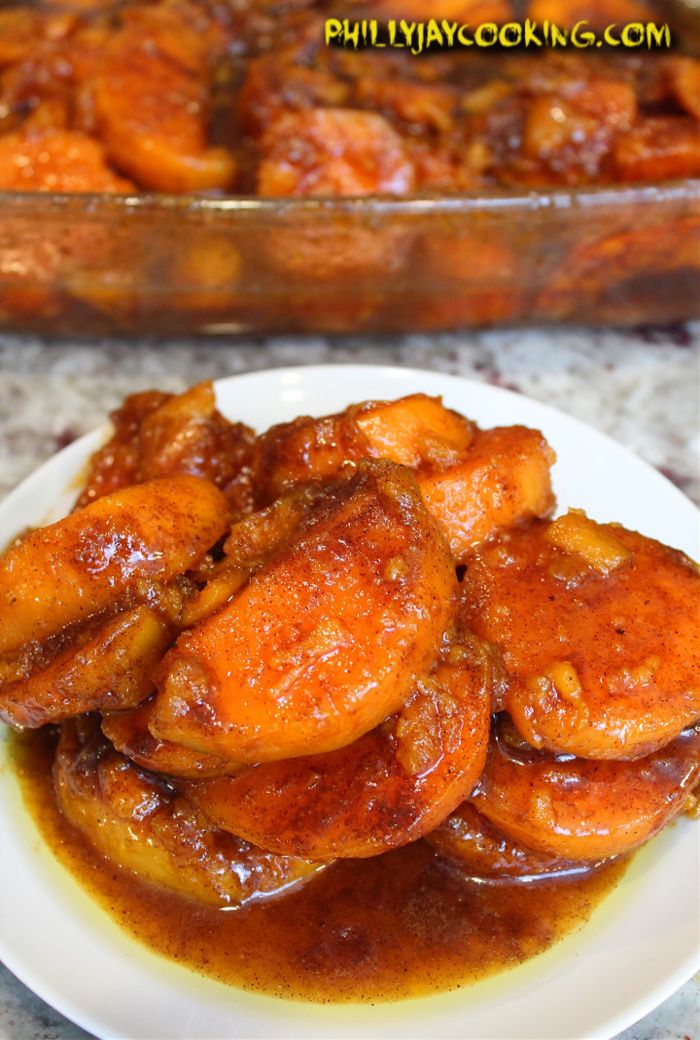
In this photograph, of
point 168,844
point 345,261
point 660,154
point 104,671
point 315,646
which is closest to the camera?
point 315,646

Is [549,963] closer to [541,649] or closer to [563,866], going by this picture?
[563,866]

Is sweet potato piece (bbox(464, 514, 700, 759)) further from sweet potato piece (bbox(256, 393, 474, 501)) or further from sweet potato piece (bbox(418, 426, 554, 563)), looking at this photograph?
sweet potato piece (bbox(256, 393, 474, 501))

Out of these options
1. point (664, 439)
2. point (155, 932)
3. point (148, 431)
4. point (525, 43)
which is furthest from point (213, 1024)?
point (525, 43)

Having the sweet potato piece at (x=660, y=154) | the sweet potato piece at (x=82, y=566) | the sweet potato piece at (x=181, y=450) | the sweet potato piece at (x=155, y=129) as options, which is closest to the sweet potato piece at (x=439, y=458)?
the sweet potato piece at (x=181, y=450)

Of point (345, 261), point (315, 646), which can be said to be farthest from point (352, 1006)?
point (345, 261)

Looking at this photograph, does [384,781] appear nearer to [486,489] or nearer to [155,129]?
[486,489]

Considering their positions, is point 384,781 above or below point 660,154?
below

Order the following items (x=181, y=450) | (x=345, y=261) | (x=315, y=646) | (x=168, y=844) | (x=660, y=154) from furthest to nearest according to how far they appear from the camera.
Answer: (x=660, y=154) < (x=345, y=261) < (x=181, y=450) < (x=168, y=844) < (x=315, y=646)
